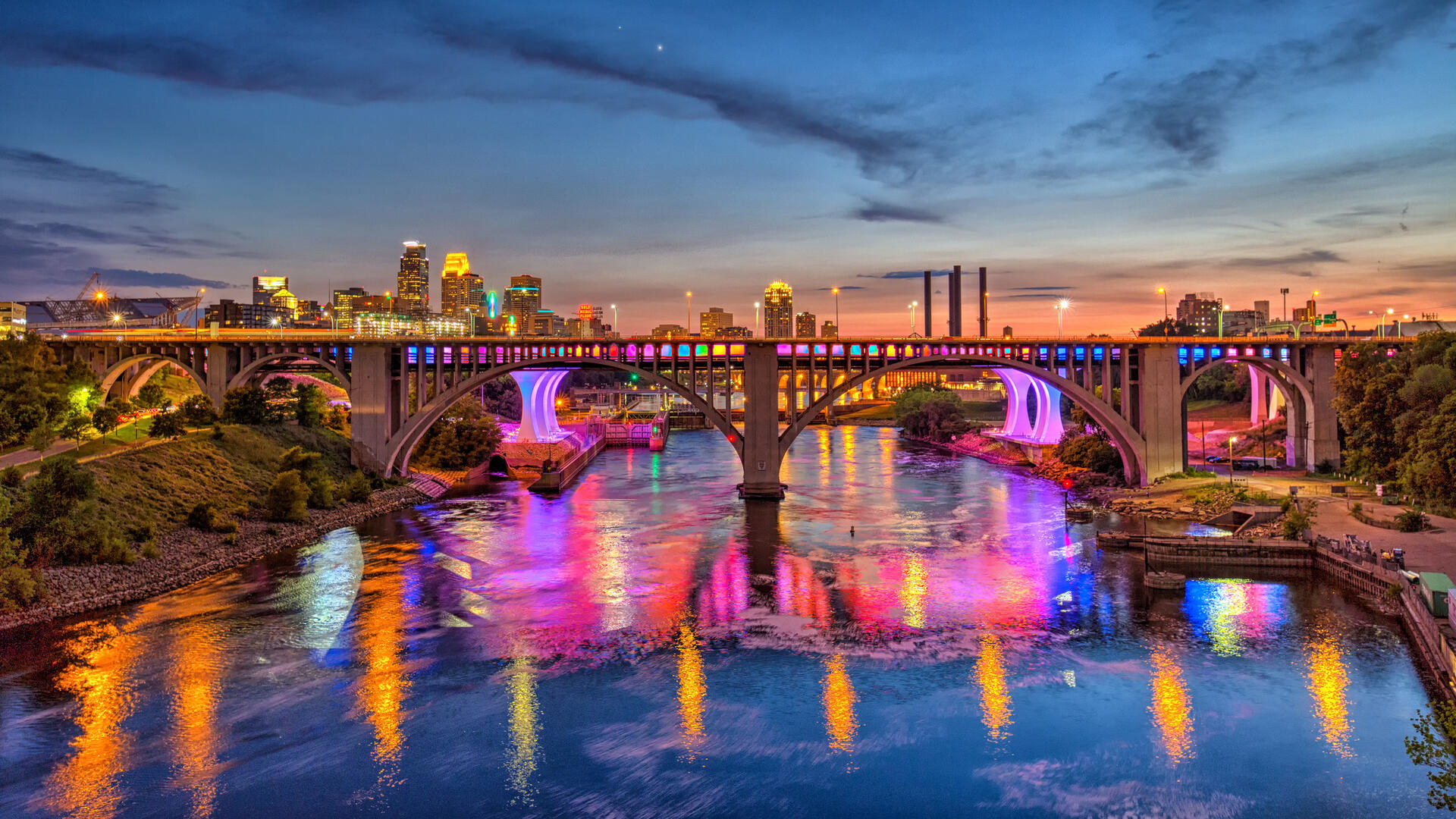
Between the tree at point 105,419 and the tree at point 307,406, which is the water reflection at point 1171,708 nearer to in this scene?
the tree at point 105,419

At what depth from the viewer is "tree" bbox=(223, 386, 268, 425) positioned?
209ft

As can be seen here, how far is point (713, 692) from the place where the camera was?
27.9 meters

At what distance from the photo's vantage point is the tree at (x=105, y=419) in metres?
51.7

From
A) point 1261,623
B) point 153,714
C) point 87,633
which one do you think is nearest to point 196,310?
point 87,633

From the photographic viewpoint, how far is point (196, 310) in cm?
12088

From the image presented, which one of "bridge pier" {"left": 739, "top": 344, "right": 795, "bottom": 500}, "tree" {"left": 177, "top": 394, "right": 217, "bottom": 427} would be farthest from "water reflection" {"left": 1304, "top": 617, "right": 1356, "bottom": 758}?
"tree" {"left": 177, "top": 394, "right": 217, "bottom": 427}

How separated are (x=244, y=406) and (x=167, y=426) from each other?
9.05 meters

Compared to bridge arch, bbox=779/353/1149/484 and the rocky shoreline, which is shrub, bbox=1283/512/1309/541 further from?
the rocky shoreline

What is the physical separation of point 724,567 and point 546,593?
882cm

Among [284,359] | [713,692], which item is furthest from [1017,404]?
[713,692]

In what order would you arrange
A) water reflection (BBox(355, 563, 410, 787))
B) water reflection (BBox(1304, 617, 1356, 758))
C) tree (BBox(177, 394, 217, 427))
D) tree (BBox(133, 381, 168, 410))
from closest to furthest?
water reflection (BBox(355, 563, 410, 787)) → water reflection (BBox(1304, 617, 1356, 758)) → tree (BBox(177, 394, 217, 427)) → tree (BBox(133, 381, 168, 410))

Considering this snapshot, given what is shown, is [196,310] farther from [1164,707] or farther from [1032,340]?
[1164,707]

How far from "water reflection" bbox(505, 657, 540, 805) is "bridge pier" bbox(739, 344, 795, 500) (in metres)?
32.2

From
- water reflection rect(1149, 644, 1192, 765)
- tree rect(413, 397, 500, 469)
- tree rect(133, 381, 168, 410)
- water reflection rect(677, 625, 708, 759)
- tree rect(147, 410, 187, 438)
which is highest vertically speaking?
tree rect(133, 381, 168, 410)
